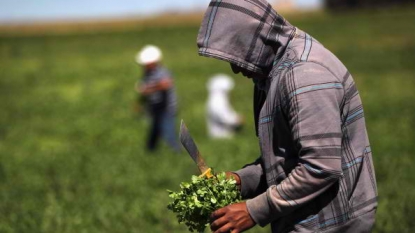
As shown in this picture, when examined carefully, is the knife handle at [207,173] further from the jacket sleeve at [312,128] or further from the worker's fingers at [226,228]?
the jacket sleeve at [312,128]

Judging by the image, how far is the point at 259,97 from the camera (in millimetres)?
3344

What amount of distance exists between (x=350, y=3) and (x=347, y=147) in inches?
3154

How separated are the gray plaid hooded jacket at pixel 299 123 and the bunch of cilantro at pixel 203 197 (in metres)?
0.23

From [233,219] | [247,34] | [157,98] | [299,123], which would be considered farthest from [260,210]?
[157,98]

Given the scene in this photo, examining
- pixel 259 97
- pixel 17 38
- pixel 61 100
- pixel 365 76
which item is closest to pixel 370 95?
pixel 365 76

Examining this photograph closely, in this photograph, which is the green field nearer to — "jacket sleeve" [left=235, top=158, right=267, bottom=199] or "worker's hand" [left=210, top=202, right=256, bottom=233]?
"jacket sleeve" [left=235, top=158, right=267, bottom=199]

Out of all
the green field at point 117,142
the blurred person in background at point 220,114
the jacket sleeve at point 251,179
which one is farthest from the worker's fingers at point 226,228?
the blurred person in background at point 220,114

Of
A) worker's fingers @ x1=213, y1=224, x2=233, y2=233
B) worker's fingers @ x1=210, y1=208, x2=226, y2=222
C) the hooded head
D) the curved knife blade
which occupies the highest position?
the hooded head

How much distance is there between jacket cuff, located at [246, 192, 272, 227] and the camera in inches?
121

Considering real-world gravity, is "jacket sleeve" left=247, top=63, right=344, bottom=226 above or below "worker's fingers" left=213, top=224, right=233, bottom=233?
above

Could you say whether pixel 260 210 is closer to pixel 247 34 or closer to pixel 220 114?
pixel 247 34

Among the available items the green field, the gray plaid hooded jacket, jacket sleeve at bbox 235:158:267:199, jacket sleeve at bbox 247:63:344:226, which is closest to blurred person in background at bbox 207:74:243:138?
the green field

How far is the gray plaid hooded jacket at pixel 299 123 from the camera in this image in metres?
2.89

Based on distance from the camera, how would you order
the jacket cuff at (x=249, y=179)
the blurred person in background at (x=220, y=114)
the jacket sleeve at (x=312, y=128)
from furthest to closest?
the blurred person in background at (x=220, y=114)
the jacket cuff at (x=249, y=179)
the jacket sleeve at (x=312, y=128)
